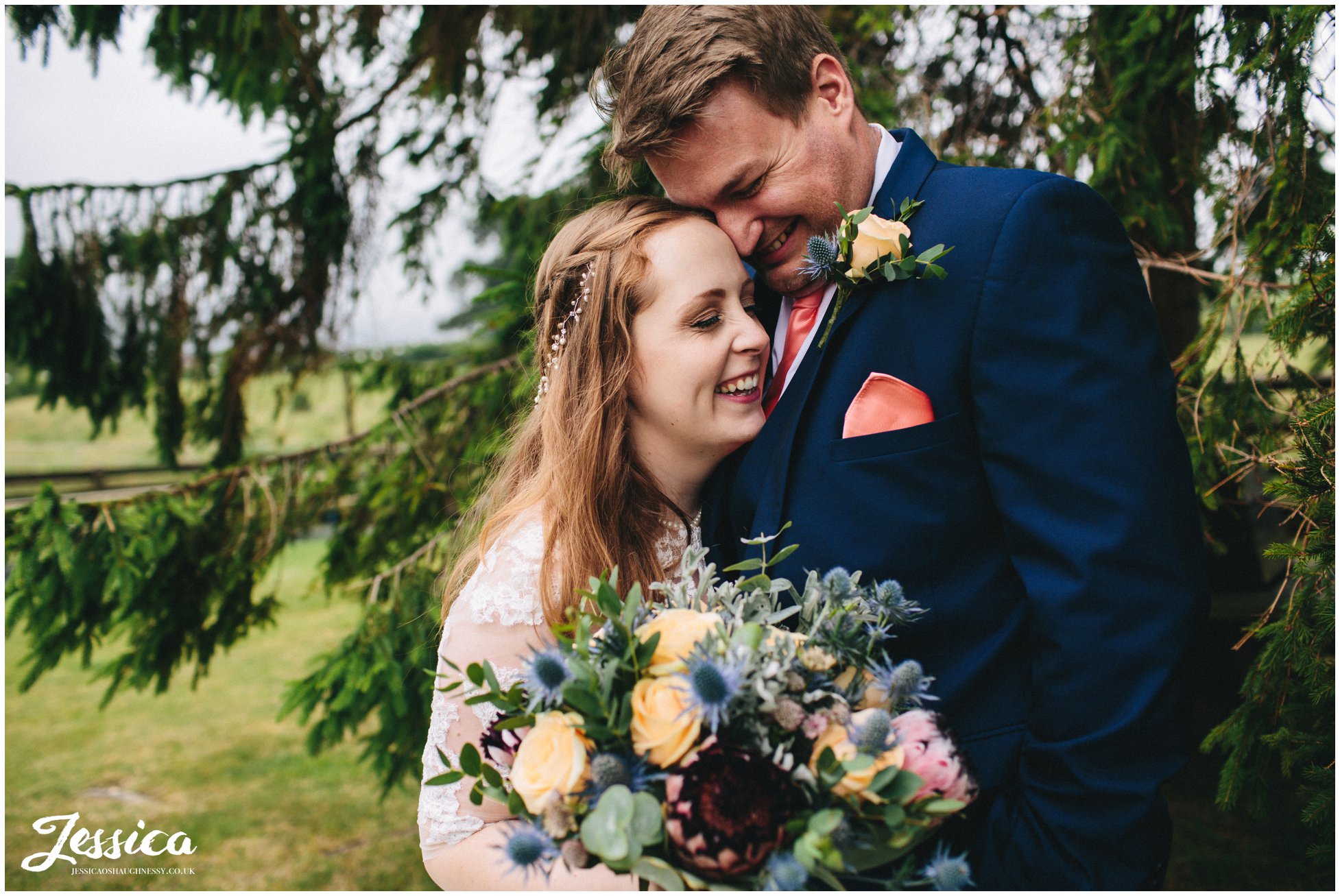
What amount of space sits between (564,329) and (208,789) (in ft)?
21.8

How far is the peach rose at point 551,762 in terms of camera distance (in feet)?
3.91

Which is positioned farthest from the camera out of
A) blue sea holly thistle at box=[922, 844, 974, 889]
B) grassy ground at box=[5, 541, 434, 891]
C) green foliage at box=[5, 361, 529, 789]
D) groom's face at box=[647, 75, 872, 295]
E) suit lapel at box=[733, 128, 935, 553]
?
grassy ground at box=[5, 541, 434, 891]

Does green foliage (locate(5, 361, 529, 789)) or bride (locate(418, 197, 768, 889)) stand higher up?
bride (locate(418, 197, 768, 889))

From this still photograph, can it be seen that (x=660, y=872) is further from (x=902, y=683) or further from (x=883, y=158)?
(x=883, y=158)

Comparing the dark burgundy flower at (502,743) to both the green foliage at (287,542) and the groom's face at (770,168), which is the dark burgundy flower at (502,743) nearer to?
the groom's face at (770,168)

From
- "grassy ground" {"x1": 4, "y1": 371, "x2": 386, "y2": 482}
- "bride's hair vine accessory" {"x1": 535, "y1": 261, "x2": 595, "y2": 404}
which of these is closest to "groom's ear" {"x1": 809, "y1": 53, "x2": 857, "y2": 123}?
"bride's hair vine accessory" {"x1": 535, "y1": 261, "x2": 595, "y2": 404}

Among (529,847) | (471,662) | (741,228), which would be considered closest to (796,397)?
(741,228)

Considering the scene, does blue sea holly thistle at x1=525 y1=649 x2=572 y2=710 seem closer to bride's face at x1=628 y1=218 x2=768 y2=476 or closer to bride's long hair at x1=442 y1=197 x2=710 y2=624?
bride's long hair at x1=442 y1=197 x2=710 y2=624

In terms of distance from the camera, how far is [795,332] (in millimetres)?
2105

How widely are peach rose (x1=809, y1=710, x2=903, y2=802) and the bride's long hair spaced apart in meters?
0.86

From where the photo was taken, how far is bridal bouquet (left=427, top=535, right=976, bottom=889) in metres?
1.12

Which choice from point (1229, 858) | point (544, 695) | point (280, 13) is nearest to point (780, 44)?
point (544, 695)

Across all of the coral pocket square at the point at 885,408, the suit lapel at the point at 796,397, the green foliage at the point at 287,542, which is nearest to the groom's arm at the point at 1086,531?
the coral pocket square at the point at 885,408

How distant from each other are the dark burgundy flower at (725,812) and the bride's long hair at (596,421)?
0.86 meters
